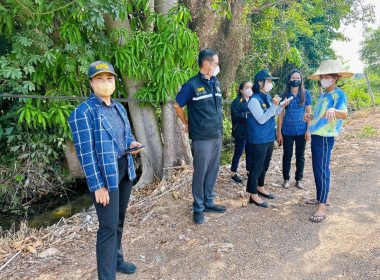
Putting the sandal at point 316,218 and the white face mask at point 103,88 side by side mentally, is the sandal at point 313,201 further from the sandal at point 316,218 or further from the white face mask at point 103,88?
the white face mask at point 103,88

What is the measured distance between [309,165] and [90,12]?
4438 millimetres

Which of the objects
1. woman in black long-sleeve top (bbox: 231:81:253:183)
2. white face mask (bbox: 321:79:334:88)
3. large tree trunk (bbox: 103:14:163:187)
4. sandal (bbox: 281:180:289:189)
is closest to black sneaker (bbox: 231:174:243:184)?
woman in black long-sleeve top (bbox: 231:81:253:183)

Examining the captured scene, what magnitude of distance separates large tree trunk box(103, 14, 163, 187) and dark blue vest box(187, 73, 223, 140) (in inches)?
70.3

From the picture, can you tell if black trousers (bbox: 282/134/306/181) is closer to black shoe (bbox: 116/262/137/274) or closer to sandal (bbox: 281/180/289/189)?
sandal (bbox: 281/180/289/189)

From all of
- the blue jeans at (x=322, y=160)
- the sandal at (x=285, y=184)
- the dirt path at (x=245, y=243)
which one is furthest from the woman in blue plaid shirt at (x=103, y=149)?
the sandal at (x=285, y=184)

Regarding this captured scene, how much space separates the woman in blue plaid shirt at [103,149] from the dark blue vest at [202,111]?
102 centimetres

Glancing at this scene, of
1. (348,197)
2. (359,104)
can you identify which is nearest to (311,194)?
(348,197)

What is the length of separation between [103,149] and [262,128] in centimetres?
197

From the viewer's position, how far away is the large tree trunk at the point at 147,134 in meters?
4.54

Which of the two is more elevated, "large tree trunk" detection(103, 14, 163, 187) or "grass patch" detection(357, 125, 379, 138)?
"large tree trunk" detection(103, 14, 163, 187)

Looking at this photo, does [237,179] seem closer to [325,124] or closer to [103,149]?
[325,124]

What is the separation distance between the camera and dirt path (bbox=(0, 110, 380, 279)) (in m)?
2.31

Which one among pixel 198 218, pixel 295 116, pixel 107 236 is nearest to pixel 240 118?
pixel 295 116

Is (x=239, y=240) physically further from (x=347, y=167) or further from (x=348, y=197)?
(x=347, y=167)
